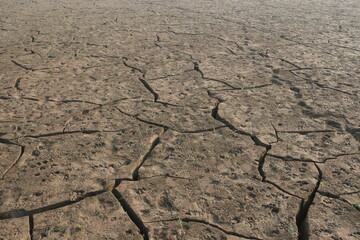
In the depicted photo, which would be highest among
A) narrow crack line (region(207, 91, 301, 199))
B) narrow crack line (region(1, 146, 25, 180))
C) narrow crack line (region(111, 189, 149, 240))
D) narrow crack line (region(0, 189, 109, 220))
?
narrow crack line (region(207, 91, 301, 199))

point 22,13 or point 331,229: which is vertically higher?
point 331,229

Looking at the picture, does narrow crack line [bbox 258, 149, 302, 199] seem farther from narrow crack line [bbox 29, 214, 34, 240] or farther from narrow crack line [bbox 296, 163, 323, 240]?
narrow crack line [bbox 29, 214, 34, 240]

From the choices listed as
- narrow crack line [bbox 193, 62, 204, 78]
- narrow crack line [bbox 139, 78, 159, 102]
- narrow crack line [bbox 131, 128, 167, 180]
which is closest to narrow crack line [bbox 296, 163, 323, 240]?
narrow crack line [bbox 131, 128, 167, 180]

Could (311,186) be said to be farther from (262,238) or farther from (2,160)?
(2,160)

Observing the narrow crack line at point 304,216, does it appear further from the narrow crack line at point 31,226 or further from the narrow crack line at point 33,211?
the narrow crack line at point 31,226

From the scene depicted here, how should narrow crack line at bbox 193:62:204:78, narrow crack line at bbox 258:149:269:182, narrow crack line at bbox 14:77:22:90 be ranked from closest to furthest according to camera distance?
narrow crack line at bbox 258:149:269:182, narrow crack line at bbox 14:77:22:90, narrow crack line at bbox 193:62:204:78

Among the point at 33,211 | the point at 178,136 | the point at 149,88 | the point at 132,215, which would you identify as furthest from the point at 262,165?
the point at 149,88

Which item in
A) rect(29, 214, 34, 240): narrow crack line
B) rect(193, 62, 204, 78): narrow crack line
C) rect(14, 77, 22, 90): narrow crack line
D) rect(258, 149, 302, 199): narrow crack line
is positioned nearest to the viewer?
rect(29, 214, 34, 240): narrow crack line

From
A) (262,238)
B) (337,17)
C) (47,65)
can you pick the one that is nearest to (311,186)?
(262,238)
